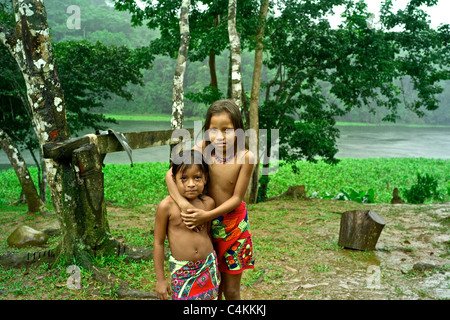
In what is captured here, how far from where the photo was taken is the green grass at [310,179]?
1443 cm

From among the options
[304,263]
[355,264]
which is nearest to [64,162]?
[304,263]

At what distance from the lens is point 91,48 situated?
38.2 ft

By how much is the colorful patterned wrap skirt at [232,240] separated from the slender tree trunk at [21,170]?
283 inches

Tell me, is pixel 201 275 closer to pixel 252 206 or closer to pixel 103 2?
pixel 252 206

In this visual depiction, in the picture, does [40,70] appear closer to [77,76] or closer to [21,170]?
[21,170]

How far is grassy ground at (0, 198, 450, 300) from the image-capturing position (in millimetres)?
3414

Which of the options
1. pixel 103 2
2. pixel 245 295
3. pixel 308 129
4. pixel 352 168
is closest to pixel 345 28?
pixel 308 129

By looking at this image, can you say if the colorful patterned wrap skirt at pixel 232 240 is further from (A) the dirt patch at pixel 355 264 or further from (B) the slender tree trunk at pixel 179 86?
(B) the slender tree trunk at pixel 179 86

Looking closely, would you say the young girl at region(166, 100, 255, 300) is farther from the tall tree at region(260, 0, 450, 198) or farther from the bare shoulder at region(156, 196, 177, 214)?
the tall tree at region(260, 0, 450, 198)

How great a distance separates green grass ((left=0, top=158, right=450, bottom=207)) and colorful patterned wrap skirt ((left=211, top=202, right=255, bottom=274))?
1055 centimetres

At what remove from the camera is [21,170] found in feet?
27.2

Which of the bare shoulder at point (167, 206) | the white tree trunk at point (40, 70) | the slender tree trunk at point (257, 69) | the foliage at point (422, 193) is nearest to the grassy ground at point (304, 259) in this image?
the bare shoulder at point (167, 206)

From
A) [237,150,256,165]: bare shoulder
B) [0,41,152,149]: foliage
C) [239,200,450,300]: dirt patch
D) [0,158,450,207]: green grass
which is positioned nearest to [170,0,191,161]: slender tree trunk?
Result: [239,200,450,300]: dirt patch

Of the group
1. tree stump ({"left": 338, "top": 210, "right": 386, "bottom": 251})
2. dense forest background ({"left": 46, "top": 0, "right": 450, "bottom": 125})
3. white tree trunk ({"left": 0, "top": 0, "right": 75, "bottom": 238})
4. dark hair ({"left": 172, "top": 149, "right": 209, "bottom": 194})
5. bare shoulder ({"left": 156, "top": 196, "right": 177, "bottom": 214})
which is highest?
dense forest background ({"left": 46, "top": 0, "right": 450, "bottom": 125})
